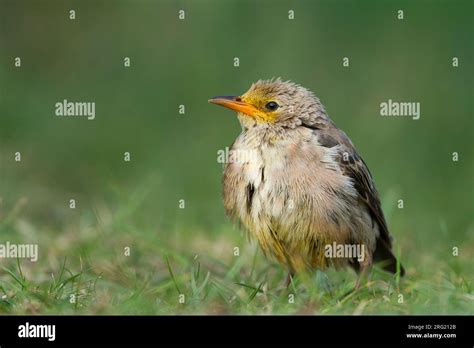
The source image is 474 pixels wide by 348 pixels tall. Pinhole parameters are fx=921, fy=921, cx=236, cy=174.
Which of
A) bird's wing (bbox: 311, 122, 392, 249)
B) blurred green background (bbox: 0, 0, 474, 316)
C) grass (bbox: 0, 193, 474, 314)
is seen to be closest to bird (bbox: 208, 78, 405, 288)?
bird's wing (bbox: 311, 122, 392, 249)

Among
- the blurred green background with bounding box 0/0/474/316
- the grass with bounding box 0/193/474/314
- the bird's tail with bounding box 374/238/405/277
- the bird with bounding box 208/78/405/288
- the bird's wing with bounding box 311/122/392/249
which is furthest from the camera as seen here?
the blurred green background with bounding box 0/0/474/316

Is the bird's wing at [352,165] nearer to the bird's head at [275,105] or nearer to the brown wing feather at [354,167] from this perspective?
the brown wing feather at [354,167]

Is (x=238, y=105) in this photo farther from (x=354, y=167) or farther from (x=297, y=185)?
(x=354, y=167)

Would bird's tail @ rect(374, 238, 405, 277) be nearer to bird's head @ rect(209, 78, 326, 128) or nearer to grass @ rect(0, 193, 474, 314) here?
grass @ rect(0, 193, 474, 314)

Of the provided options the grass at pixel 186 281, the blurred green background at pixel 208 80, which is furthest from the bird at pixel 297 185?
the blurred green background at pixel 208 80

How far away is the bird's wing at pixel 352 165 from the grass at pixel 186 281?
0.65 meters

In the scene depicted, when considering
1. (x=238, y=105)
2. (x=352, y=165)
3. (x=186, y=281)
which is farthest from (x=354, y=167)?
(x=186, y=281)

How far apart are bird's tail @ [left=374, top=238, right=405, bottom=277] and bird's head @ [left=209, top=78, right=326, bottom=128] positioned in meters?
1.43

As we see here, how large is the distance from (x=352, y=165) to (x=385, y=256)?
1.20m

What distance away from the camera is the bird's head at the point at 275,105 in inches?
321

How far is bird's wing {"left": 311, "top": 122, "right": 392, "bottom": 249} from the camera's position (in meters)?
8.07

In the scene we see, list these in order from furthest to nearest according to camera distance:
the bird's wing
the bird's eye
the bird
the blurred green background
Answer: the blurred green background
the bird's eye
the bird's wing
the bird

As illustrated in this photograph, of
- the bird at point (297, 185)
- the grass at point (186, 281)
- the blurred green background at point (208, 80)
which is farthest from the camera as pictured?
the blurred green background at point (208, 80)
